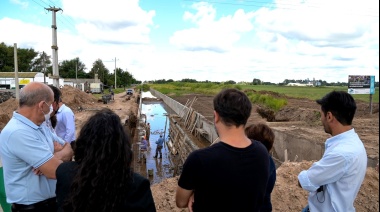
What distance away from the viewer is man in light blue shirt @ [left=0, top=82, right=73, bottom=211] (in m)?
2.18

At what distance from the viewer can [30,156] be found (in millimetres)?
2180

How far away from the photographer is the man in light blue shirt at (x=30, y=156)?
218 centimetres

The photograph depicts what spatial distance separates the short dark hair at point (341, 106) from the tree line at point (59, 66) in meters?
62.3

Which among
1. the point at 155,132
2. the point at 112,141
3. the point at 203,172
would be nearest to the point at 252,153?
the point at 203,172

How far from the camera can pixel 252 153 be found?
77.0 inches

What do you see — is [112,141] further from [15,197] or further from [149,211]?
[15,197]

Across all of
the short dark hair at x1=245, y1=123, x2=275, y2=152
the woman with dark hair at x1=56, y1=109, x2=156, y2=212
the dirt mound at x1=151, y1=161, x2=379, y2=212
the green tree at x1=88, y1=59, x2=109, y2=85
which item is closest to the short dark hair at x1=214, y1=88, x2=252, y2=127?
the woman with dark hair at x1=56, y1=109, x2=156, y2=212

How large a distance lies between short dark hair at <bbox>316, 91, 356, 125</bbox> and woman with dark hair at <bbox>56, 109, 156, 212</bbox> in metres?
1.60

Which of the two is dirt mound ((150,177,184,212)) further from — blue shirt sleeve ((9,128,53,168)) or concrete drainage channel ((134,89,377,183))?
blue shirt sleeve ((9,128,53,168))

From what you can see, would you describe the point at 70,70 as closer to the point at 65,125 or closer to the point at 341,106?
the point at 65,125

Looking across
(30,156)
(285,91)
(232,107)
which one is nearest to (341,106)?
(232,107)

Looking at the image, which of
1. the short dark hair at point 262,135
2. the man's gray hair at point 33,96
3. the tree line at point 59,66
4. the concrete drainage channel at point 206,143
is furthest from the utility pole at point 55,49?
the tree line at point 59,66

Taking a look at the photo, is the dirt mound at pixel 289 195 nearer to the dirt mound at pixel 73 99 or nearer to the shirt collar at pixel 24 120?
the shirt collar at pixel 24 120

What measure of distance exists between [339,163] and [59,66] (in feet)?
301
